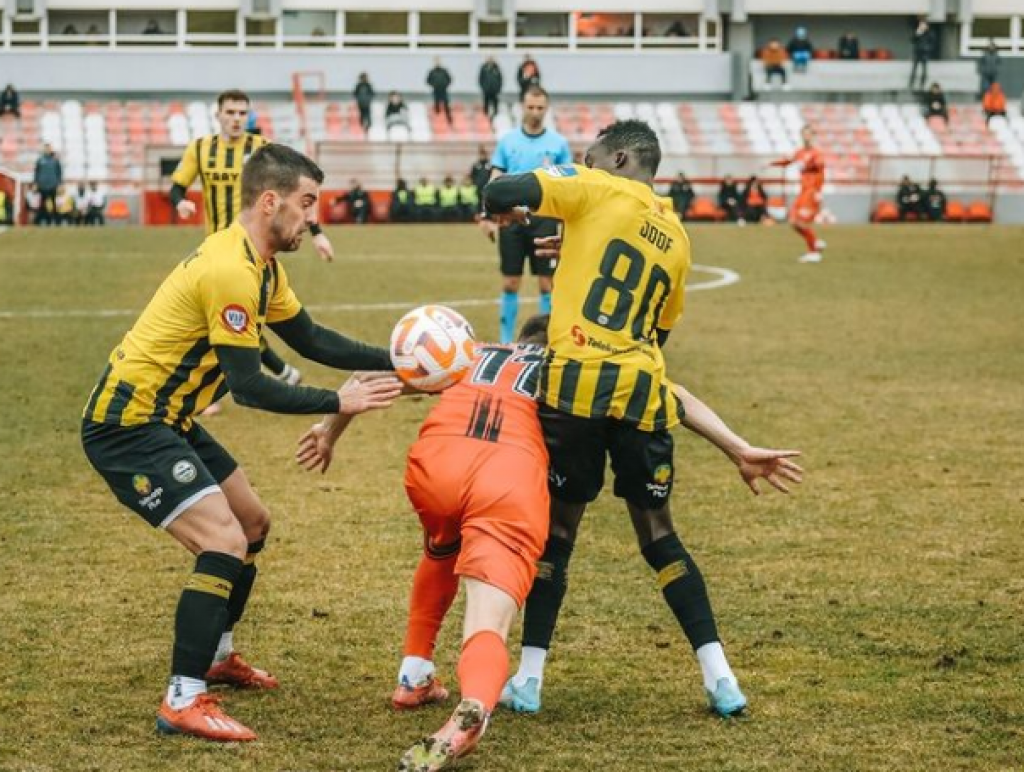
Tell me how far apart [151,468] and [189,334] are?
1.61 feet

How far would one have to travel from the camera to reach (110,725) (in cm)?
605

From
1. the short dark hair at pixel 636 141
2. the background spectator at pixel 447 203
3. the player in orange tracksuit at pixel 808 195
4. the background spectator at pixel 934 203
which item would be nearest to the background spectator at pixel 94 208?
the background spectator at pixel 447 203

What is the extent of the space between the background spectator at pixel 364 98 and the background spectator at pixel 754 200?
11.4 m

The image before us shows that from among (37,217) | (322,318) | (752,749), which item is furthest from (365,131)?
(752,749)

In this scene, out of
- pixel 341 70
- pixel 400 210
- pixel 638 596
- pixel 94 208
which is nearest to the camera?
pixel 638 596

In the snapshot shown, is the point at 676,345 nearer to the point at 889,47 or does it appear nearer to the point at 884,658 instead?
the point at 884,658

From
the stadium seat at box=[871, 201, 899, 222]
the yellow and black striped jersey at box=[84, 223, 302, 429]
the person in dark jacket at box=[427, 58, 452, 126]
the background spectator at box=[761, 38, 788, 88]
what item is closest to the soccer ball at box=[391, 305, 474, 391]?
the yellow and black striped jersey at box=[84, 223, 302, 429]

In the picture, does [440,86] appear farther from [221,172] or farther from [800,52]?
[221,172]

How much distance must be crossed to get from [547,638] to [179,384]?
64.2 inches

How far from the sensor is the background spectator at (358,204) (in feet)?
145

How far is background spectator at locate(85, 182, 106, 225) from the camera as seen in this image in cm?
4397

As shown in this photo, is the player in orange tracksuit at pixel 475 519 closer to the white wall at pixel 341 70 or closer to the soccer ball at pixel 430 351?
the soccer ball at pixel 430 351

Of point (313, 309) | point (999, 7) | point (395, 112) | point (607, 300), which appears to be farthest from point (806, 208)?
point (999, 7)

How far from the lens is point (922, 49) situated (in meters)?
54.6
